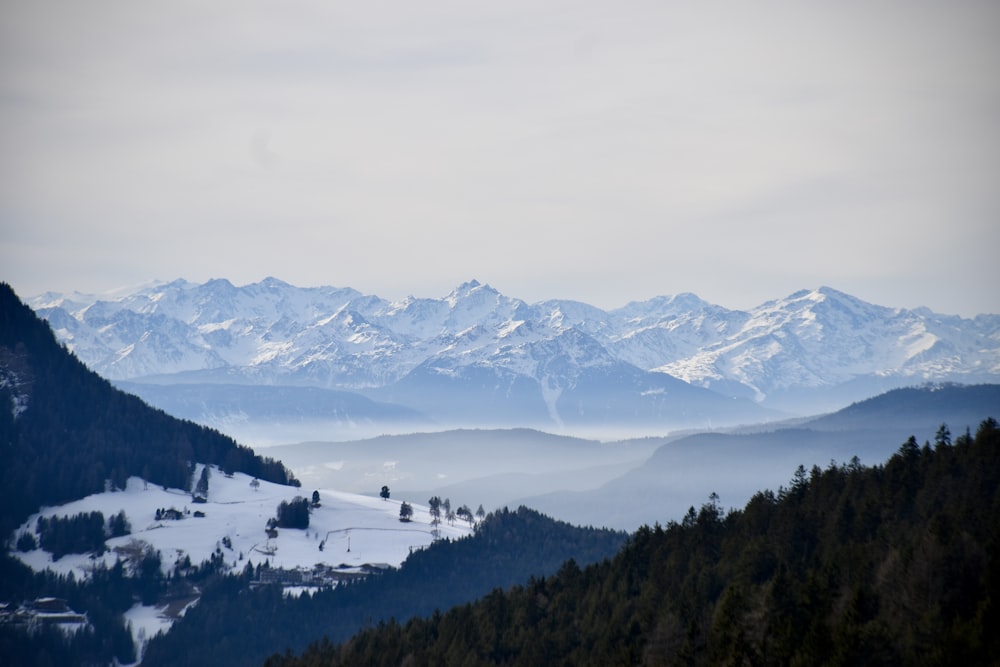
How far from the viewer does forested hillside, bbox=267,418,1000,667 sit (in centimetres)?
12012

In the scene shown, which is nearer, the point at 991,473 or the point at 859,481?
the point at 991,473

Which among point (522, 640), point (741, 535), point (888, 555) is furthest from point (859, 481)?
point (522, 640)

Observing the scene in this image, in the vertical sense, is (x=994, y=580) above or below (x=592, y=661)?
above

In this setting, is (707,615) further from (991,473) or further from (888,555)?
(991,473)

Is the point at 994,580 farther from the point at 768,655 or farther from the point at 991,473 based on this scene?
the point at 991,473

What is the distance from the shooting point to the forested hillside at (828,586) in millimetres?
120125

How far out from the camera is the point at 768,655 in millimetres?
129000

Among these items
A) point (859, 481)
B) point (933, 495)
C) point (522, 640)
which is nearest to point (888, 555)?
point (933, 495)

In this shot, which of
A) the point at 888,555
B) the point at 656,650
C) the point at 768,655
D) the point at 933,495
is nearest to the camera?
the point at 768,655

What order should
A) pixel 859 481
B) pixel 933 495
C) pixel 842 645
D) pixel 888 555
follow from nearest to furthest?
pixel 842 645 < pixel 888 555 < pixel 933 495 < pixel 859 481

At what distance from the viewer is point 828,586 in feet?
468

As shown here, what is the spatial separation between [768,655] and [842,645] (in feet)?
39.5

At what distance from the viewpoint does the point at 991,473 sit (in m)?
162

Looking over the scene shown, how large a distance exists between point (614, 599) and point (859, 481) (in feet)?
140
